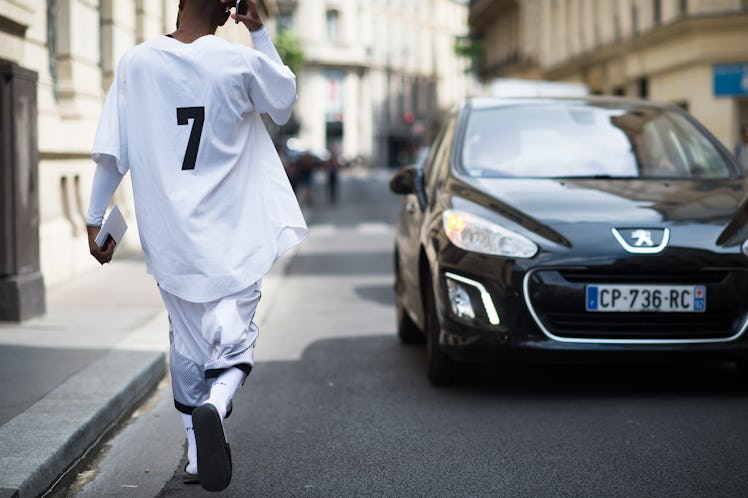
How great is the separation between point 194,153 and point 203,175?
8 centimetres

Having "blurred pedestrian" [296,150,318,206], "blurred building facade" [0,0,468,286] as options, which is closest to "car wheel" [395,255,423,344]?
"blurred building facade" [0,0,468,286]

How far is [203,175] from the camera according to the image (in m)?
4.25

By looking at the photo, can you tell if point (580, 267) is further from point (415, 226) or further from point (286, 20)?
point (286, 20)

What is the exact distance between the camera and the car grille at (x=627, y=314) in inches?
233

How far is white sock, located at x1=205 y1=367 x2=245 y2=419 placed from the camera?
4121 mm

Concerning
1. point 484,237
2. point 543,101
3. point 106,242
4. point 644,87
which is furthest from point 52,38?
point 644,87

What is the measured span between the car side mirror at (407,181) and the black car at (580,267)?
1.06 feet

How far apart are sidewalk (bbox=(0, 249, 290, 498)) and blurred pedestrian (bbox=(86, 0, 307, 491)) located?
2.48 ft

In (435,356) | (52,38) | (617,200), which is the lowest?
(435,356)

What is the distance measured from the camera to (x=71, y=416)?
541 centimetres

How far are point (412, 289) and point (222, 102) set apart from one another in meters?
3.20

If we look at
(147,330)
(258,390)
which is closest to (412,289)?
(258,390)

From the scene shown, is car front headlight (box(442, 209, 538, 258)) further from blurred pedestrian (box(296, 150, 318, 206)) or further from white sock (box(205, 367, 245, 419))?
blurred pedestrian (box(296, 150, 318, 206))

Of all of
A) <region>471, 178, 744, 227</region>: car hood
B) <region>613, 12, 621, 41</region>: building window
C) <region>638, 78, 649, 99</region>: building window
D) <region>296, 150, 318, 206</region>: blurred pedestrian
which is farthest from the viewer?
<region>613, 12, 621, 41</region>: building window
